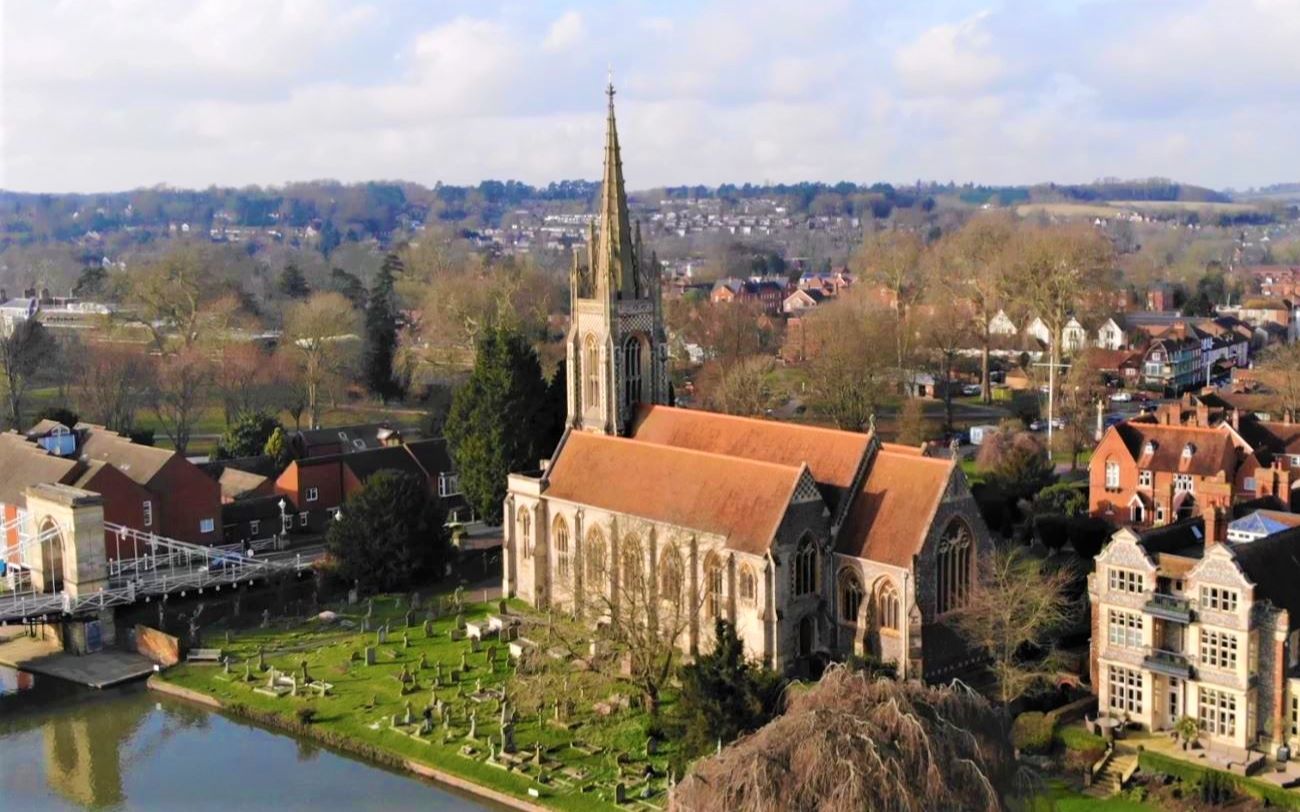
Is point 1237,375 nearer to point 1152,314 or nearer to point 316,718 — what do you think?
point 1152,314

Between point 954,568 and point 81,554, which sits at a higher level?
point 954,568

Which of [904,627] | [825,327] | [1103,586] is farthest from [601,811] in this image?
[825,327]

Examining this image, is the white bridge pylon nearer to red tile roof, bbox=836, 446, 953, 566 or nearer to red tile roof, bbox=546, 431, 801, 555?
red tile roof, bbox=546, 431, 801, 555

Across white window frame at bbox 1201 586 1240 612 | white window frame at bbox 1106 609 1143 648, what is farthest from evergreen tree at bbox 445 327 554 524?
white window frame at bbox 1201 586 1240 612

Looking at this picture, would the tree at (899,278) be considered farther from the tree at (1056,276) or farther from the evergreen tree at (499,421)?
the evergreen tree at (499,421)

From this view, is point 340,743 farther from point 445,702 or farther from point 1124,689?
point 1124,689

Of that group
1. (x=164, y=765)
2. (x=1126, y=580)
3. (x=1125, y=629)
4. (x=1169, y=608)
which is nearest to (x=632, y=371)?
(x=1126, y=580)
